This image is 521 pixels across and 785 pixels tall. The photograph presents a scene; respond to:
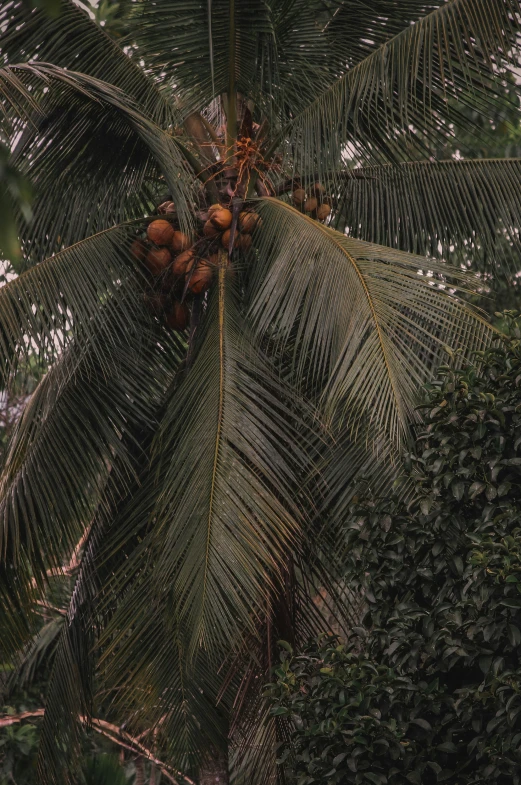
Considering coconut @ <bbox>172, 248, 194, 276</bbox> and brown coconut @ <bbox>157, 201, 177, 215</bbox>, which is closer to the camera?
coconut @ <bbox>172, 248, 194, 276</bbox>

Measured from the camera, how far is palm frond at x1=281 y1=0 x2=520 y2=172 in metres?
6.39

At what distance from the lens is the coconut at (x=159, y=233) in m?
6.61

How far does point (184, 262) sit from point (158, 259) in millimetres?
160

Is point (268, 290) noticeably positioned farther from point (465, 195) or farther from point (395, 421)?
point (465, 195)

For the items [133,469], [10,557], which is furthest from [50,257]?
[10,557]

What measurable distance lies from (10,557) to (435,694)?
2675 millimetres

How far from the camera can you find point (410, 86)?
6.73m

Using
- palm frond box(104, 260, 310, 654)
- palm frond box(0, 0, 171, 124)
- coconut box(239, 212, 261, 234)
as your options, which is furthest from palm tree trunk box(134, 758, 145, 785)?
palm frond box(0, 0, 171, 124)

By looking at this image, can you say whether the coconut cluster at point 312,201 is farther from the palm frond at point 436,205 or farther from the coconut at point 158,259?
the coconut at point 158,259

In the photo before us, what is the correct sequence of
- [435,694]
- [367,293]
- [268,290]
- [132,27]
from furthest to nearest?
[132,27] < [268,290] < [367,293] < [435,694]

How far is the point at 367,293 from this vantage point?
5508 millimetres

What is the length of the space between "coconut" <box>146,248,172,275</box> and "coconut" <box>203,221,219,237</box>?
26 cm

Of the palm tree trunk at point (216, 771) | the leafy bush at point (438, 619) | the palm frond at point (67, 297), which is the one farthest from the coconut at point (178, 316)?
the palm tree trunk at point (216, 771)

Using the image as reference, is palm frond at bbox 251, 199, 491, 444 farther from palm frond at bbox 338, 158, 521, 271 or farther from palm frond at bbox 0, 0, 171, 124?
palm frond at bbox 0, 0, 171, 124
